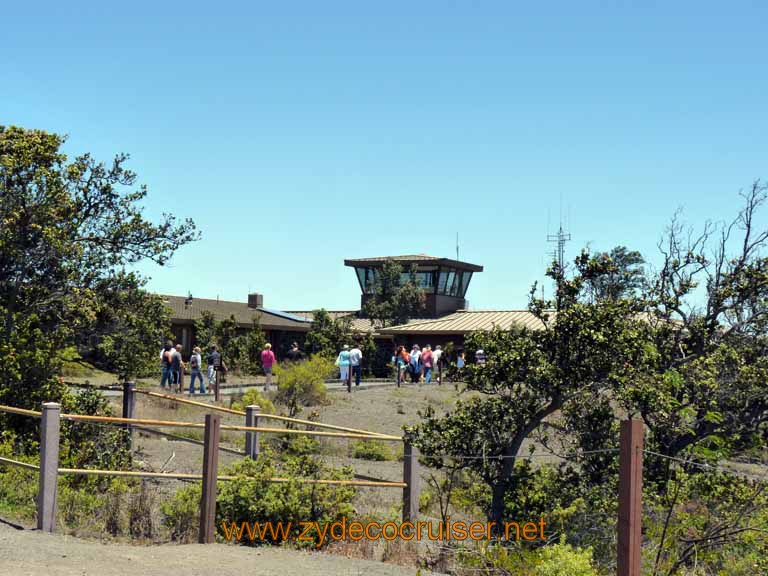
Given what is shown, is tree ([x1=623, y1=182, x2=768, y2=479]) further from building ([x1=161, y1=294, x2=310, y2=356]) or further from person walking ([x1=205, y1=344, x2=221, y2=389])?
building ([x1=161, y1=294, x2=310, y2=356])

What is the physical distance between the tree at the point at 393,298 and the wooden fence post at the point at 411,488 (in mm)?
43072

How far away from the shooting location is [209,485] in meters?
8.64

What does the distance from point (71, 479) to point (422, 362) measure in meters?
26.9

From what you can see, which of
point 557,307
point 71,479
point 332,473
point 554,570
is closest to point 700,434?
point 557,307

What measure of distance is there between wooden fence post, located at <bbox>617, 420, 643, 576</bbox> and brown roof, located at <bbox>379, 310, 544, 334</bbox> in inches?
1538

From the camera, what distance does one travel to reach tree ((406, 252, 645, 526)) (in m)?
10.1

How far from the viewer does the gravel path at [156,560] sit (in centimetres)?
715

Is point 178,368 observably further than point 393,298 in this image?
No

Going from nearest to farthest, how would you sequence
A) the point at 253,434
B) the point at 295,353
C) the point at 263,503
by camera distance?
the point at 263,503, the point at 253,434, the point at 295,353

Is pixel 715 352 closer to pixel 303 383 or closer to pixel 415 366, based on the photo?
pixel 303 383

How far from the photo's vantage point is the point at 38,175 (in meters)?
15.2

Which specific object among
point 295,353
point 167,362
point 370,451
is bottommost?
point 370,451

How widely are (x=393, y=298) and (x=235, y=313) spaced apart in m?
9.41

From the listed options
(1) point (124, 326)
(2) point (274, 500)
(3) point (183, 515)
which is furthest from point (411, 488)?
(1) point (124, 326)
